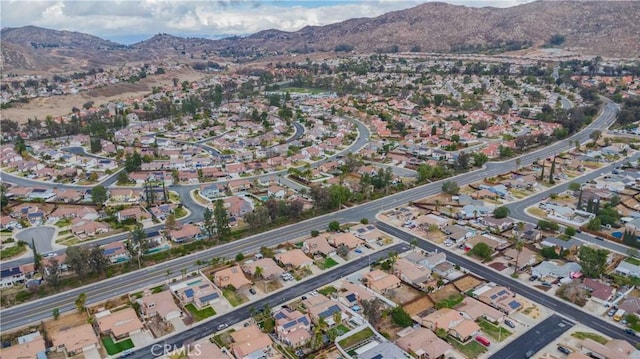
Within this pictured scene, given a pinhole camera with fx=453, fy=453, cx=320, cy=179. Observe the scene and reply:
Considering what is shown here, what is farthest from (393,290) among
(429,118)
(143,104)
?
(143,104)

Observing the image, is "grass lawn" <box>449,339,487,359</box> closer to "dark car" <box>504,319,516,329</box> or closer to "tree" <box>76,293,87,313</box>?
"dark car" <box>504,319,516,329</box>

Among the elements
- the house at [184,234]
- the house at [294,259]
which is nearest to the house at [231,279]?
the house at [294,259]

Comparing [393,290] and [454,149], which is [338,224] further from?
[454,149]

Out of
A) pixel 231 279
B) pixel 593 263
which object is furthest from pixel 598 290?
pixel 231 279

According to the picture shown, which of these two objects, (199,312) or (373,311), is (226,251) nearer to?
(199,312)

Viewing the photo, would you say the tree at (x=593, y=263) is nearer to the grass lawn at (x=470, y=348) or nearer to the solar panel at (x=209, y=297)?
the grass lawn at (x=470, y=348)
